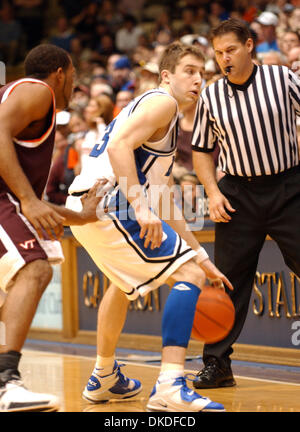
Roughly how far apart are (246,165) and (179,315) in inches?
60.1

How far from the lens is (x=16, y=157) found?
3.87 meters

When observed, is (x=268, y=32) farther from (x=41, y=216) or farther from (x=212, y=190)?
(x=41, y=216)

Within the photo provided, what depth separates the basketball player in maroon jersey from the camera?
3.83 meters

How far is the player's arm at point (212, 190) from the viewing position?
17.2ft

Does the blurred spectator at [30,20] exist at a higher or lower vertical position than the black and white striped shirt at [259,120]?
higher

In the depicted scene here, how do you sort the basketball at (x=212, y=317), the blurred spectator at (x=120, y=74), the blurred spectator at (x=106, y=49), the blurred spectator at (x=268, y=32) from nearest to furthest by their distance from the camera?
the basketball at (x=212, y=317), the blurred spectator at (x=268, y=32), the blurred spectator at (x=120, y=74), the blurred spectator at (x=106, y=49)

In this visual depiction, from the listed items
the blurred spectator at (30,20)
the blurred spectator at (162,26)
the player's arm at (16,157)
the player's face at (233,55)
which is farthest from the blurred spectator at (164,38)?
the player's arm at (16,157)

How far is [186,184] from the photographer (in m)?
7.49

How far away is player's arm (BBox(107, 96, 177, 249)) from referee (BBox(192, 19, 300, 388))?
1.15m

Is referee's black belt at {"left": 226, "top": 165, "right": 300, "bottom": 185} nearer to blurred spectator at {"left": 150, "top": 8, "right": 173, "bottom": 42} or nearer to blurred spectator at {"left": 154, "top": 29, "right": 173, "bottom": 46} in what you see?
blurred spectator at {"left": 154, "top": 29, "right": 173, "bottom": 46}

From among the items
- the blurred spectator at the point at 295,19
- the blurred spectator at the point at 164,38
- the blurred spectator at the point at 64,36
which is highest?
the blurred spectator at the point at 64,36

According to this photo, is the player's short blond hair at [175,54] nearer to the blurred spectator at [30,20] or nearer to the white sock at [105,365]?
the white sock at [105,365]

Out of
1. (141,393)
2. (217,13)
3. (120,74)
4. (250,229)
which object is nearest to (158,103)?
(250,229)
